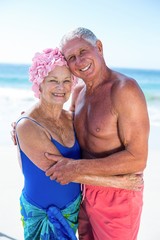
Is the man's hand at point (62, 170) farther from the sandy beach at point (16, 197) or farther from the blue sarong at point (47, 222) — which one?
the sandy beach at point (16, 197)

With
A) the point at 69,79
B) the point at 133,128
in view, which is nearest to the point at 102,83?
the point at 69,79

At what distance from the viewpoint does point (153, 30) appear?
2470cm

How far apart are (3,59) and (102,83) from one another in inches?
1061

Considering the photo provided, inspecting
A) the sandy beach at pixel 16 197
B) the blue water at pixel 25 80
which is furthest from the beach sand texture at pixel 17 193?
the blue water at pixel 25 80

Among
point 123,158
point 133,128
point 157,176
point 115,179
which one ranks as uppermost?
point 133,128

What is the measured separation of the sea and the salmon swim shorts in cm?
391

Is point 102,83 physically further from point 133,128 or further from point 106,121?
point 133,128

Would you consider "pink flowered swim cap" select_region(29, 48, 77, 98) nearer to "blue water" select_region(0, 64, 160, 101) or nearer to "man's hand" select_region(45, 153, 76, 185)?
"man's hand" select_region(45, 153, 76, 185)

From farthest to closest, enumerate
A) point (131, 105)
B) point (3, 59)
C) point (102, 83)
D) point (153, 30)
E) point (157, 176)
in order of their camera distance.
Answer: point (3, 59)
point (153, 30)
point (157, 176)
point (102, 83)
point (131, 105)

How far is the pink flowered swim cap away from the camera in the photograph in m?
1.79

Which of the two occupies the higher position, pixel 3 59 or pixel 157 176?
pixel 3 59

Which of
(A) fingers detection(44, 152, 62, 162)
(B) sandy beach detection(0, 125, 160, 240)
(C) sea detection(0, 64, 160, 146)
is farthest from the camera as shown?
(C) sea detection(0, 64, 160, 146)

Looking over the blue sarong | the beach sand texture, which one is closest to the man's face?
the blue sarong

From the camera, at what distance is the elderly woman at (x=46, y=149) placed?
1769mm
